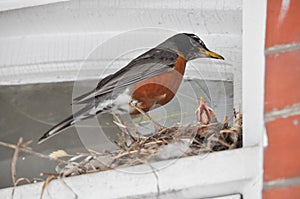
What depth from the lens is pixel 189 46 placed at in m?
2.02

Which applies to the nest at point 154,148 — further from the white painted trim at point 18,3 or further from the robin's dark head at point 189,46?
the white painted trim at point 18,3

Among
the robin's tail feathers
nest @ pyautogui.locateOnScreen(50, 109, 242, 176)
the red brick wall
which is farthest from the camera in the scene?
the robin's tail feathers

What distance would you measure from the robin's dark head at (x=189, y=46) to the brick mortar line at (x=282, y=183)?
0.55 m

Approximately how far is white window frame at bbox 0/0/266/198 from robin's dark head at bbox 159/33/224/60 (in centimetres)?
43

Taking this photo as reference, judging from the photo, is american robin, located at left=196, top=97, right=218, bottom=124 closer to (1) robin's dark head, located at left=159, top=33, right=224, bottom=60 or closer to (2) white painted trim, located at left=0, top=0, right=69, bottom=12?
(1) robin's dark head, located at left=159, top=33, right=224, bottom=60

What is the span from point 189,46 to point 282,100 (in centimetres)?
52

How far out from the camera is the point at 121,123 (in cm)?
191

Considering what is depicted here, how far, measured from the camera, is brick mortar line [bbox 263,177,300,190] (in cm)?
155

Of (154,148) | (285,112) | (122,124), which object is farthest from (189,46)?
(285,112)

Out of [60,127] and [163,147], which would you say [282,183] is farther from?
[60,127]

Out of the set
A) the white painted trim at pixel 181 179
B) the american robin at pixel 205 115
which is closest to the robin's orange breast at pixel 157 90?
the american robin at pixel 205 115

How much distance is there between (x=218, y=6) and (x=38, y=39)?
57cm

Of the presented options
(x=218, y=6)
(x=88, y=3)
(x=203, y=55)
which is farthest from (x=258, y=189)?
(x=88, y=3)

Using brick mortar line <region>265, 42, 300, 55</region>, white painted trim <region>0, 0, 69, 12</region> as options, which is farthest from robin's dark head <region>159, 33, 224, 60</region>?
brick mortar line <region>265, 42, 300, 55</region>
